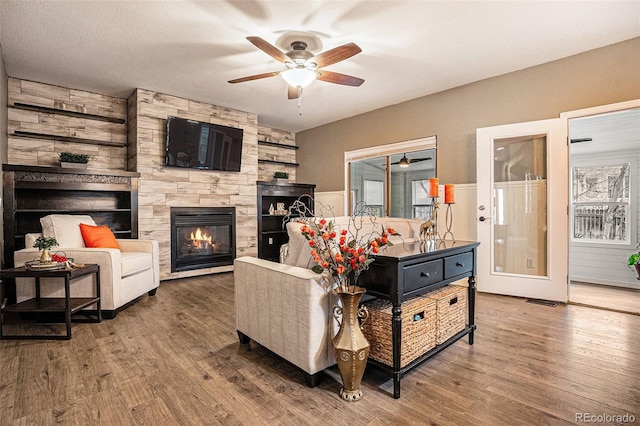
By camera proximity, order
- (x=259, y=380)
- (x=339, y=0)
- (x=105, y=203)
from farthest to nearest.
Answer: (x=105, y=203) < (x=339, y=0) < (x=259, y=380)

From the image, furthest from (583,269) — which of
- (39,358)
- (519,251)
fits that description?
(39,358)

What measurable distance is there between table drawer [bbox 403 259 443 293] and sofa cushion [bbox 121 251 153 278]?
281 cm

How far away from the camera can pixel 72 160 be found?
406 cm

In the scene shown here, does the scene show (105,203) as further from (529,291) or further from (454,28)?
(529,291)

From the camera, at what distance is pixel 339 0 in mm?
2555

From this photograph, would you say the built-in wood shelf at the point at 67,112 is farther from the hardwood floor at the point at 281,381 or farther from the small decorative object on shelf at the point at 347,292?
the small decorative object on shelf at the point at 347,292

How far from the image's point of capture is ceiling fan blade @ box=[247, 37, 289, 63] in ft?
8.25

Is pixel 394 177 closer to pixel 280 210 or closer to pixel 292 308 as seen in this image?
pixel 280 210

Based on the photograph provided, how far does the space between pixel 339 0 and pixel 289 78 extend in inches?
31.9

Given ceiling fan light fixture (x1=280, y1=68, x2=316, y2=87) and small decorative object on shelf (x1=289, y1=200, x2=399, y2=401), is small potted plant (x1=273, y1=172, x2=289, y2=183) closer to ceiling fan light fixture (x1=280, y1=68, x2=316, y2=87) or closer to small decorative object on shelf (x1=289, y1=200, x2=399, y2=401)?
ceiling fan light fixture (x1=280, y1=68, x2=316, y2=87)

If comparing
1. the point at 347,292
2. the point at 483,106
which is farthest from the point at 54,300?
the point at 483,106

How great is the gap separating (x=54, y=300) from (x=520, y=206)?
4921mm

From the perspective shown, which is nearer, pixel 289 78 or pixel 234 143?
pixel 289 78

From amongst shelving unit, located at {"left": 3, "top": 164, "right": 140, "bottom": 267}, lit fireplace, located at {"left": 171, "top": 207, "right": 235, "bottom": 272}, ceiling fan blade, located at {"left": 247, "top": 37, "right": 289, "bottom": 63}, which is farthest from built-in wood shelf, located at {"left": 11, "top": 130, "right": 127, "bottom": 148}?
ceiling fan blade, located at {"left": 247, "top": 37, "right": 289, "bottom": 63}
